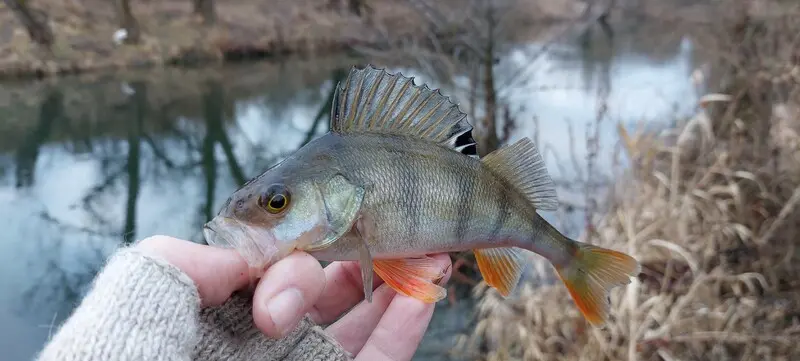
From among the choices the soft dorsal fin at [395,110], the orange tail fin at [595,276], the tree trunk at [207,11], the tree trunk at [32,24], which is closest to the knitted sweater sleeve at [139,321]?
the soft dorsal fin at [395,110]

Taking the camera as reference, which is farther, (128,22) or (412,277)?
(128,22)

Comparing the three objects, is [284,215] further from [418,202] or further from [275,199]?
[418,202]

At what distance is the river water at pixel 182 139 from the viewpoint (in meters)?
6.31

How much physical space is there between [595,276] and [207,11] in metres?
19.0

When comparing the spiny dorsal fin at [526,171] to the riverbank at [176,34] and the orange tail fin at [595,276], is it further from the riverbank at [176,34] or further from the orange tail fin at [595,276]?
the riverbank at [176,34]

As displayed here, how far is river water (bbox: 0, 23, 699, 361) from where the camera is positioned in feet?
20.7

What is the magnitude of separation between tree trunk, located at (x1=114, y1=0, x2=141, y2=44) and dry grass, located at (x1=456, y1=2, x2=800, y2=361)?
1495 cm

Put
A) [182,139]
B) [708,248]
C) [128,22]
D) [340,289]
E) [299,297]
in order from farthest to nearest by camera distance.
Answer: [128,22]
[182,139]
[708,248]
[340,289]
[299,297]

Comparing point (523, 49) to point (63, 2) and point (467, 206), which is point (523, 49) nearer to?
point (467, 206)

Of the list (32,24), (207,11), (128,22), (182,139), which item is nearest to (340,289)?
(182,139)

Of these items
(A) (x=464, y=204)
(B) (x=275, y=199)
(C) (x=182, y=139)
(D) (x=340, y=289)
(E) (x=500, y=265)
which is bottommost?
(C) (x=182, y=139)

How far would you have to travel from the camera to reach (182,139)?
36.6ft

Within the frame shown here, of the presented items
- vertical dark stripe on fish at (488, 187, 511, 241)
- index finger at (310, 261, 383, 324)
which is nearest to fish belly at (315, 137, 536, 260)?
vertical dark stripe on fish at (488, 187, 511, 241)

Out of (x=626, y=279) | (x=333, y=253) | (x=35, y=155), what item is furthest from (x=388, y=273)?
(x=35, y=155)
